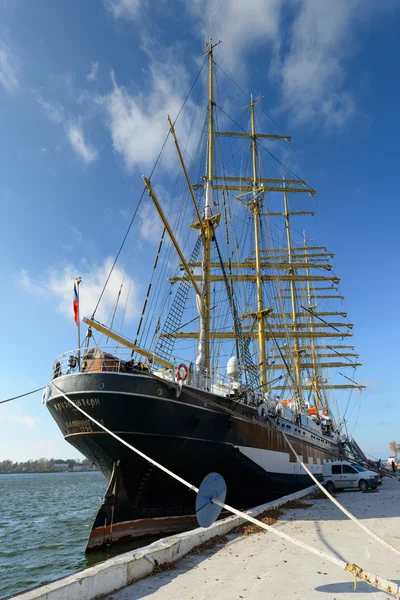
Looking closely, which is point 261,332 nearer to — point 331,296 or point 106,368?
point 106,368

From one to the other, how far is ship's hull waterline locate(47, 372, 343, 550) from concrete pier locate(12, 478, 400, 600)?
374cm

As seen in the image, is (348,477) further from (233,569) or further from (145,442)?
(233,569)

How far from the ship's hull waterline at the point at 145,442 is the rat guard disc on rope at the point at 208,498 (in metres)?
6.28

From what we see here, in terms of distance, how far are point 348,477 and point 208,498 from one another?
17.1m

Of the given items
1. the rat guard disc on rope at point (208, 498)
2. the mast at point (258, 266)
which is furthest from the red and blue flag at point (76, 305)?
the mast at point (258, 266)

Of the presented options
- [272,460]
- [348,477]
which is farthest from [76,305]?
[348,477]

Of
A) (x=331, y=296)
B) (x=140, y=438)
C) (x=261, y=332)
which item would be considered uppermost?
(x=331, y=296)

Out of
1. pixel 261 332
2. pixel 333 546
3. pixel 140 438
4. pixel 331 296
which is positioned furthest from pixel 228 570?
pixel 331 296

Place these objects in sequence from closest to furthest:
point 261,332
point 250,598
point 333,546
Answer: point 250,598
point 333,546
point 261,332

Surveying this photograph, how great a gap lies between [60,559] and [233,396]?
779 cm

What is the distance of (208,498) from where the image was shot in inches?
256

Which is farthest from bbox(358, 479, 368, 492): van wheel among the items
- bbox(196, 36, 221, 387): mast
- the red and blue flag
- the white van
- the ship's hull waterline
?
the red and blue flag

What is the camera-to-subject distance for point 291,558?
7.09 meters

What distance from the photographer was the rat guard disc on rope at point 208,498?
626cm
